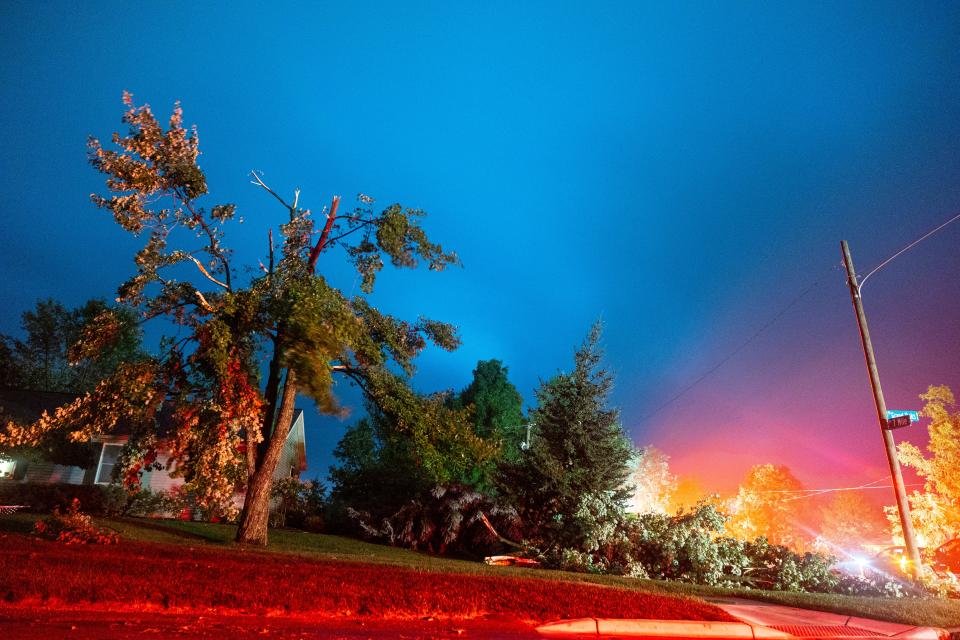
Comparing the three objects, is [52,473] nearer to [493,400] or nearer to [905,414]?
[493,400]

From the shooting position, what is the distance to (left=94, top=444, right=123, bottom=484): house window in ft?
85.8

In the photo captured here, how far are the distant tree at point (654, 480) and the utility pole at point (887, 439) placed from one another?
53.4 meters

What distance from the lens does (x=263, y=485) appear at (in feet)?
47.1

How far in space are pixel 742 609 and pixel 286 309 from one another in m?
10.5

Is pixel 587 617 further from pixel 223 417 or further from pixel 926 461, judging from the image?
pixel 926 461

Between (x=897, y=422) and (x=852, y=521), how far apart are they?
94865 mm

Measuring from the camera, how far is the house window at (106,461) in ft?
85.8

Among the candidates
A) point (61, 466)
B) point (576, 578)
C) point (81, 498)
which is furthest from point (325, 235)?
point (61, 466)

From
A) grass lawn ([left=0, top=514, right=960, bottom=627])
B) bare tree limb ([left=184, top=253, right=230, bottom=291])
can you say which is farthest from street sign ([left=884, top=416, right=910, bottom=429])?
bare tree limb ([left=184, top=253, right=230, bottom=291])

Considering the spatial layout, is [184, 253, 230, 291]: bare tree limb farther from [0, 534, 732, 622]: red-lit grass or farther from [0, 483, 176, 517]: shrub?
[0, 483, 176, 517]: shrub

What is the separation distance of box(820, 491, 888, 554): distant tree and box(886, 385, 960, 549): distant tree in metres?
63.7

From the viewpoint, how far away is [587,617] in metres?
7.14

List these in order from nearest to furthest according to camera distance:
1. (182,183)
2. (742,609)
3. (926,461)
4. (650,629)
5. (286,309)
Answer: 1. (650,629)
2. (742,609)
3. (286,309)
4. (182,183)
5. (926,461)

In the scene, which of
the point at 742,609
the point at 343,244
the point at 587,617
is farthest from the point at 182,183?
the point at 742,609
